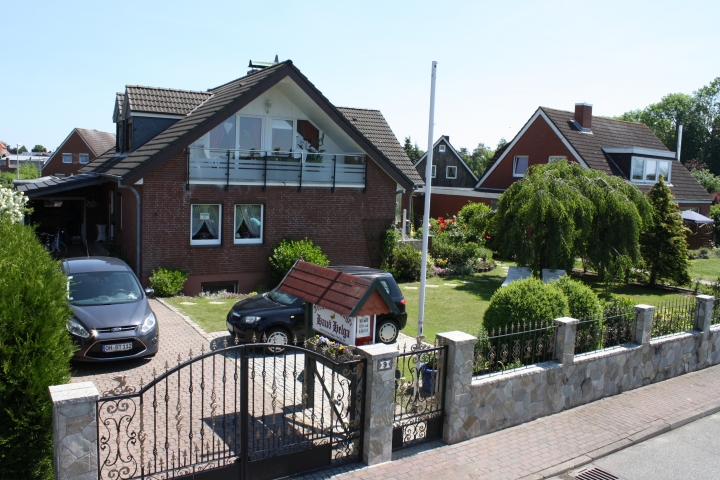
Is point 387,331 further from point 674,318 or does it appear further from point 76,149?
point 76,149

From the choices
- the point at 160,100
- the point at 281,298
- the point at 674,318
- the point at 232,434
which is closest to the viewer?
the point at 232,434

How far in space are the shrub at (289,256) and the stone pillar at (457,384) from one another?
1026 cm

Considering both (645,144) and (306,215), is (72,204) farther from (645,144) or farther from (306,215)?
(645,144)

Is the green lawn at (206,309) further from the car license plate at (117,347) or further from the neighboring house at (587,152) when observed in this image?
the neighboring house at (587,152)

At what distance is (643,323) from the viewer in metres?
10.2

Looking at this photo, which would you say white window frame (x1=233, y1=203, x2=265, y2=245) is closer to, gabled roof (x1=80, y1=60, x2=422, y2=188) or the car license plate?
gabled roof (x1=80, y1=60, x2=422, y2=188)

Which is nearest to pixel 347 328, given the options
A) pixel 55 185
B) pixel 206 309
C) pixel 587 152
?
pixel 206 309

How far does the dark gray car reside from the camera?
9.52 metres

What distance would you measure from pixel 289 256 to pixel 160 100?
269 inches

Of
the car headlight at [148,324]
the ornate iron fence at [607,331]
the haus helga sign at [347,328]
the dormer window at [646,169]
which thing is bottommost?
the car headlight at [148,324]

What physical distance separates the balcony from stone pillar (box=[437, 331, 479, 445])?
11228 millimetres

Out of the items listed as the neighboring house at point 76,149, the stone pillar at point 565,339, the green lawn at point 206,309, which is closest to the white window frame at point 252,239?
the green lawn at point 206,309

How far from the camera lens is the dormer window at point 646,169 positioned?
30703 mm

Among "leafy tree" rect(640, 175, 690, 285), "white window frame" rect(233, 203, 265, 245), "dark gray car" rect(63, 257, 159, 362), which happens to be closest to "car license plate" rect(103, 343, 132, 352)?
"dark gray car" rect(63, 257, 159, 362)
